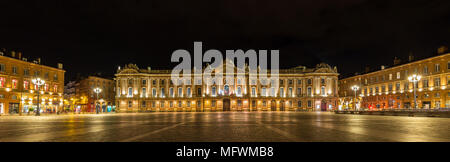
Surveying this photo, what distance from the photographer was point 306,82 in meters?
74.3

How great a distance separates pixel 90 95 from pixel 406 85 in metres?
77.7

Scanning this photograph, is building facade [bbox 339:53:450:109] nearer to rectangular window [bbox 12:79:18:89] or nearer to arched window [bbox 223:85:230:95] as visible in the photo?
arched window [bbox 223:85:230:95]

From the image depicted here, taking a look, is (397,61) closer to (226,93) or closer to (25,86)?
(226,93)

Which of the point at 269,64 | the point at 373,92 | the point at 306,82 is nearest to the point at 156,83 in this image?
the point at 269,64

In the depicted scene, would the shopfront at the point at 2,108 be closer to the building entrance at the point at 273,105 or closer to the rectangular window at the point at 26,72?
the rectangular window at the point at 26,72

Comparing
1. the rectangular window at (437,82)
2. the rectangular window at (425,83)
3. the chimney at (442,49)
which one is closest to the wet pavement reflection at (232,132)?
the rectangular window at (437,82)

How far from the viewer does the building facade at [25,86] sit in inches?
1879

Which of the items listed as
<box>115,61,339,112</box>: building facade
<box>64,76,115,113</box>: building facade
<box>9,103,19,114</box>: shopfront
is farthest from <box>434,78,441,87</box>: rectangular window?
<box>9,103,19,114</box>: shopfront

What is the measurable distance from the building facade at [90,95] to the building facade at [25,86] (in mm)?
10321

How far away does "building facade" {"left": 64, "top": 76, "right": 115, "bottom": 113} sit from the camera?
7438 cm

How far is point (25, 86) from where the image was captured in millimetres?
52125

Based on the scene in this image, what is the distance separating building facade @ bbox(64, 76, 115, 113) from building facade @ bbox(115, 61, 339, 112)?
7.75m
